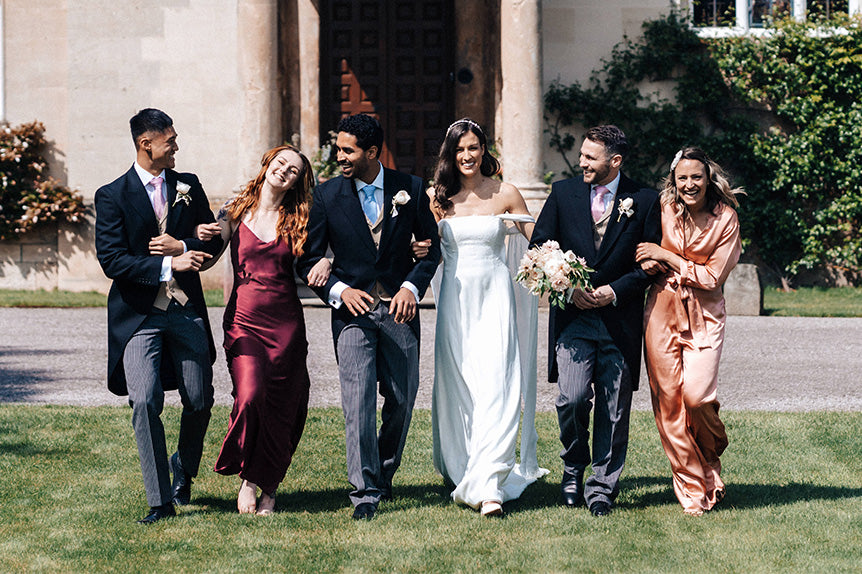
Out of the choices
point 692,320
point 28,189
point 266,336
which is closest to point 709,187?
point 692,320

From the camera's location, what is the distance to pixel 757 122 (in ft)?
55.0

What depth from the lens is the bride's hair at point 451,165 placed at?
596 centimetres

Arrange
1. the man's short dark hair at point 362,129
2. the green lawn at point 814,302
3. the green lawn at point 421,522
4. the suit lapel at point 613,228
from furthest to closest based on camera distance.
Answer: the green lawn at point 814,302 → the suit lapel at point 613,228 → the man's short dark hair at point 362,129 → the green lawn at point 421,522

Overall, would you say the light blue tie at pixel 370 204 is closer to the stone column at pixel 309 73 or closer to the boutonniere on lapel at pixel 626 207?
the boutonniere on lapel at pixel 626 207

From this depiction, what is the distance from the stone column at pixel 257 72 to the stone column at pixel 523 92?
9.62 feet

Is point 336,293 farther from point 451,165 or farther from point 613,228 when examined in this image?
point 613,228

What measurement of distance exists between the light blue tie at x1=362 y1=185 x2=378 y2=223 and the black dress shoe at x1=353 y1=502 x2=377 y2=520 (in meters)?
1.42

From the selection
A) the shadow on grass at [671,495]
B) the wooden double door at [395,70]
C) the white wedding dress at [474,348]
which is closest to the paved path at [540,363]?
the shadow on grass at [671,495]

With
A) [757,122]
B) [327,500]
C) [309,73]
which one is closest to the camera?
[327,500]

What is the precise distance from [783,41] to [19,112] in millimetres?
11083

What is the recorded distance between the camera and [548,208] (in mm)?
5938

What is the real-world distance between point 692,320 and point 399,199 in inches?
62.7

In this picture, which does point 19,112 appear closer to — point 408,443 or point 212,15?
point 212,15

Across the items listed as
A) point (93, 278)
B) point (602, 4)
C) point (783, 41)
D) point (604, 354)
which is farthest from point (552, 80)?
point (604, 354)
